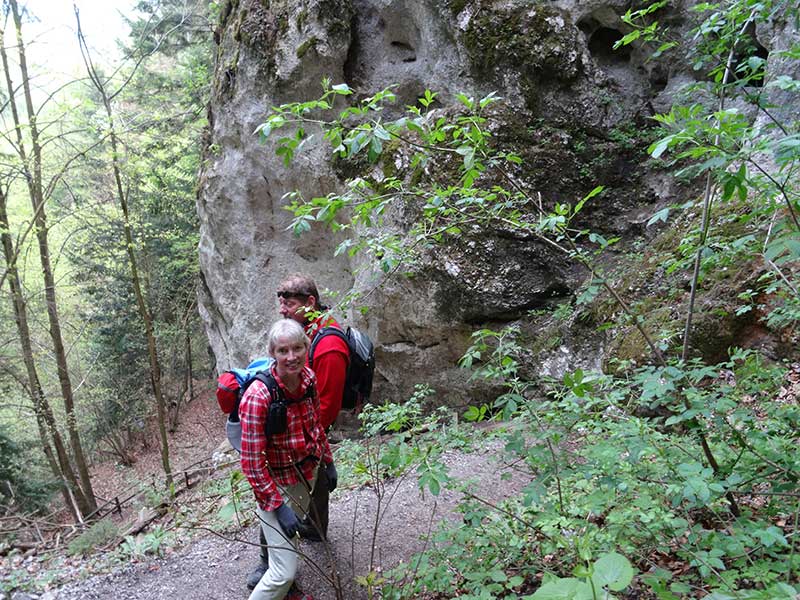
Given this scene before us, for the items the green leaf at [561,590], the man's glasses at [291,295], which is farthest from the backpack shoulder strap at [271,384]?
the green leaf at [561,590]

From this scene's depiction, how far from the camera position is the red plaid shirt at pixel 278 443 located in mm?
2465

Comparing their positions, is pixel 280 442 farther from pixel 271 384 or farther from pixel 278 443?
pixel 271 384

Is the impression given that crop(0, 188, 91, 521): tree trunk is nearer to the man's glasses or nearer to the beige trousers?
the man's glasses

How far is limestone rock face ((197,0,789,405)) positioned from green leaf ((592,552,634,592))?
14.6 ft

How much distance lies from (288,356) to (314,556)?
75.6 inches

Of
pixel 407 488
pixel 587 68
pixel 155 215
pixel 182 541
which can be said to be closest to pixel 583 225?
pixel 587 68

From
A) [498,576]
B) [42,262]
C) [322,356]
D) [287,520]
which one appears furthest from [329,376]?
[42,262]

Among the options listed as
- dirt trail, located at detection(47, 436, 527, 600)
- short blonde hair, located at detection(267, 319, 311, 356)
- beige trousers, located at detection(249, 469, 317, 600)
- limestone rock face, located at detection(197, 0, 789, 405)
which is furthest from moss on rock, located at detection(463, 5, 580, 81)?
beige trousers, located at detection(249, 469, 317, 600)

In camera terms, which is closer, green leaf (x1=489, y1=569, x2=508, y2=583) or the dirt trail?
green leaf (x1=489, y1=569, x2=508, y2=583)

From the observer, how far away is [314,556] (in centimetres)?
354

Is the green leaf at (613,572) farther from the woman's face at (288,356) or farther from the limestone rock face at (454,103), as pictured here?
the limestone rock face at (454,103)

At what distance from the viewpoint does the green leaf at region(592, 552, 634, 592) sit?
1.04m

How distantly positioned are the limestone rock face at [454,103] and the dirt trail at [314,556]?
2.12 metres

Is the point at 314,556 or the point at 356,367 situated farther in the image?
the point at 314,556
